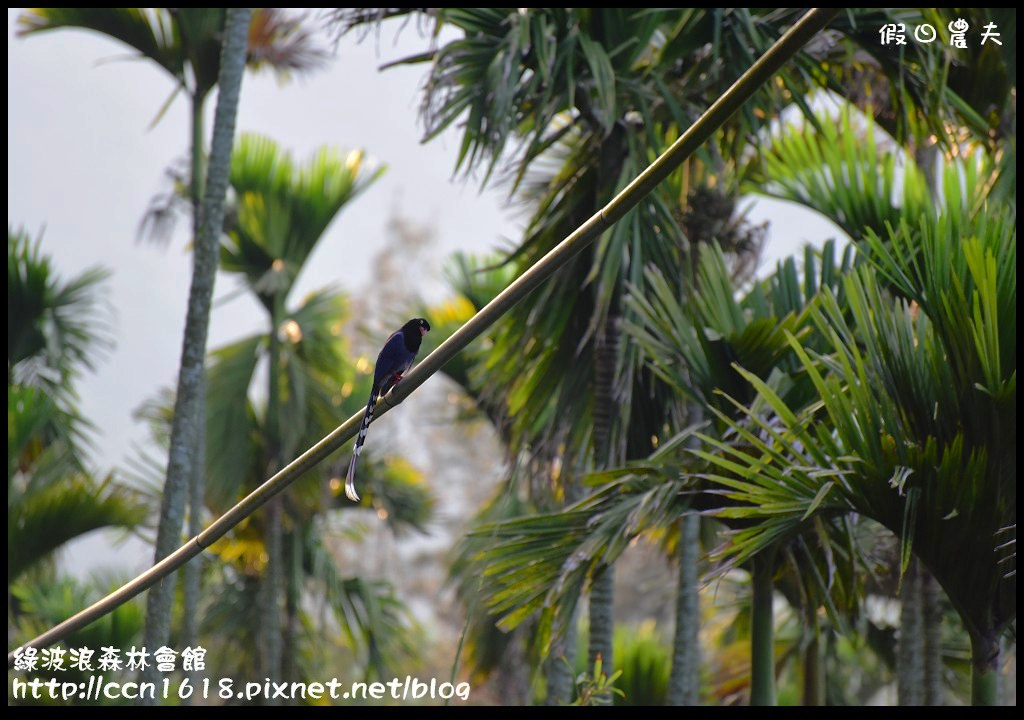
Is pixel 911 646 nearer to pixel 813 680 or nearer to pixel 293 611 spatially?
pixel 813 680

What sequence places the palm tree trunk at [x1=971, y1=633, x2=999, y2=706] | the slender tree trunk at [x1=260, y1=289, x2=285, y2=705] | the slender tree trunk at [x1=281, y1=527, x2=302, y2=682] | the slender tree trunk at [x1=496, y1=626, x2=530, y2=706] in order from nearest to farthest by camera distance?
the palm tree trunk at [x1=971, y1=633, x2=999, y2=706]
the slender tree trunk at [x1=260, y1=289, x2=285, y2=705]
the slender tree trunk at [x1=496, y1=626, x2=530, y2=706]
the slender tree trunk at [x1=281, y1=527, x2=302, y2=682]

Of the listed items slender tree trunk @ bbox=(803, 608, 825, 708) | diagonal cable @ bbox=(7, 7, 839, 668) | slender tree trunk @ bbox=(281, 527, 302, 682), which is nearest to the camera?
diagonal cable @ bbox=(7, 7, 839, 668)

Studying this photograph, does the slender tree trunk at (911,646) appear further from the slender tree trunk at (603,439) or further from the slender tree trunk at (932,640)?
the slender tree trunk at (603,439)

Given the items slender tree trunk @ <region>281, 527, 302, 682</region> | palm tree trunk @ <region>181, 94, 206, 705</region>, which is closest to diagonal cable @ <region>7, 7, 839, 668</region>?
palm tree trunk @ <region>181, 94, 206, 705</region>

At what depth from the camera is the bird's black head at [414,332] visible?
4340 mm

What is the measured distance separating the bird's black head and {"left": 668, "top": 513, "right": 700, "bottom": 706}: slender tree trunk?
2.57m

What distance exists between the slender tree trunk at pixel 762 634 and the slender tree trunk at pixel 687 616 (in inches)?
62.3

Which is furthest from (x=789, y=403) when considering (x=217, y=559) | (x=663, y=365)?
(x=217, y=559)

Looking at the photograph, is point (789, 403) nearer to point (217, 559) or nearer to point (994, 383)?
point (994, 383)

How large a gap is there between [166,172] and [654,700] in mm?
4890

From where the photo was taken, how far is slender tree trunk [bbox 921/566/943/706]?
6043 millimetres

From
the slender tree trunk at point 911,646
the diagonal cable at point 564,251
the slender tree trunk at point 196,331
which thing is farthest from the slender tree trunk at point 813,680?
the diagonal cable at point 564,251

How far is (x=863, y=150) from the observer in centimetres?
593

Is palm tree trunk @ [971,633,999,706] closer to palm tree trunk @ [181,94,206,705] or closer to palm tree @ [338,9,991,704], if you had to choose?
palm tree @ [338,9,991,704]
